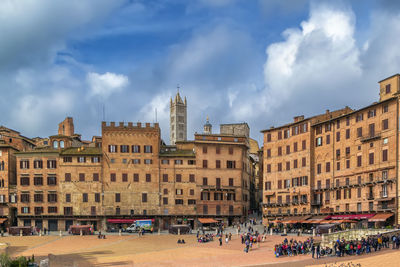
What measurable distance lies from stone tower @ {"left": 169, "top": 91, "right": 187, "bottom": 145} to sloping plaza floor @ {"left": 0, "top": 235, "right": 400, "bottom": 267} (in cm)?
8828

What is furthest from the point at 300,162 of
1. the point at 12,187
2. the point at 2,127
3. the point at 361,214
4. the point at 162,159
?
the point at 2,127

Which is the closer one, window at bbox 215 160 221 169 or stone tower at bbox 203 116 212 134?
window at bbox 215 160 221 169

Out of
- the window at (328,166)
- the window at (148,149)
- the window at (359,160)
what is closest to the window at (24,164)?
the window at (148,149)

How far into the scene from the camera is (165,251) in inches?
2451

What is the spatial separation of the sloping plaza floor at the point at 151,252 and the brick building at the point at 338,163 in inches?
508

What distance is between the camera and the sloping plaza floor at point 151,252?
169 feet

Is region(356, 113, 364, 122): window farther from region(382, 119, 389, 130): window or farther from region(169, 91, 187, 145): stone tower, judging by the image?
region(169, 91, 187, 145): stone tower

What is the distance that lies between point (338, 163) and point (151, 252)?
32.7 meters

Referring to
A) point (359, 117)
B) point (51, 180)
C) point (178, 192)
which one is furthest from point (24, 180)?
point (359, 117)

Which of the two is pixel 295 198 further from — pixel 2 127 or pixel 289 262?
pixel 2 127

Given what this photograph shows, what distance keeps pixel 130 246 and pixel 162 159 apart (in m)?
27.6

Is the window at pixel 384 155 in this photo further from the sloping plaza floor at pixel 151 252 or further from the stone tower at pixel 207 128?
the stone tower at pixel 207 128

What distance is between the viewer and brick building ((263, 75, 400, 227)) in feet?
227

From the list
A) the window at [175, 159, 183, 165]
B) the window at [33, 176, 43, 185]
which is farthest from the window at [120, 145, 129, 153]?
the window at [33, 176, 43, 185]
